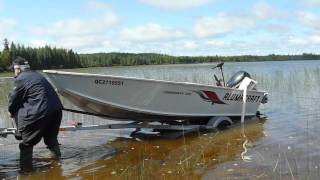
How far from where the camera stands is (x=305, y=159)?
707 centimetres

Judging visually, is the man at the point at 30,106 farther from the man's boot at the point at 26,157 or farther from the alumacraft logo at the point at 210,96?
the alumacraft logo at the point at 210,96

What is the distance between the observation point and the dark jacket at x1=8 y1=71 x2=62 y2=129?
6520 mm

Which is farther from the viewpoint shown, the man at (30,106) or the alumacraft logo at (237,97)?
the alumacraft logo at (237,97)

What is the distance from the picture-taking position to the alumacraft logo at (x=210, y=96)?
32.1 ft

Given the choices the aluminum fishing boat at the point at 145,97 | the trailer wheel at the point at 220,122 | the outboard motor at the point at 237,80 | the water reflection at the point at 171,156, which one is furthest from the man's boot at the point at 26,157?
the outboard motor at the point at 237,80

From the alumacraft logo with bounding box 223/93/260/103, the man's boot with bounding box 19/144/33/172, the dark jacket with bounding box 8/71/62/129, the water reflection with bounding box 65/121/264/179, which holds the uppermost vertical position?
the dark jacket with bounding box 8/71/62/129

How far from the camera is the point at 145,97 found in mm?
9000

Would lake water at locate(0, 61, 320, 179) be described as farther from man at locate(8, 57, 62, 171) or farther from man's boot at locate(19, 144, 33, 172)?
man at locate(8, 57, 62, 171)

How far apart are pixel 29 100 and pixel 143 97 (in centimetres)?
292

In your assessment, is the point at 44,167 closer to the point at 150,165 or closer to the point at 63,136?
the point at 150,165

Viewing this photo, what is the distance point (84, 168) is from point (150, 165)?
3.51ft

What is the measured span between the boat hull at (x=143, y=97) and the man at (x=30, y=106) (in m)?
1.22

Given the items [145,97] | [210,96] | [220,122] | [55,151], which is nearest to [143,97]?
[145,97]

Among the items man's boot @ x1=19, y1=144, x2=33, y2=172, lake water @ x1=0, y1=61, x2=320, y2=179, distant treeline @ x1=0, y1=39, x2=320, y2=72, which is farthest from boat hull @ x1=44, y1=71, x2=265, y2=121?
distant treeline @ x1=0, y1=39, x2=320, y2=72
